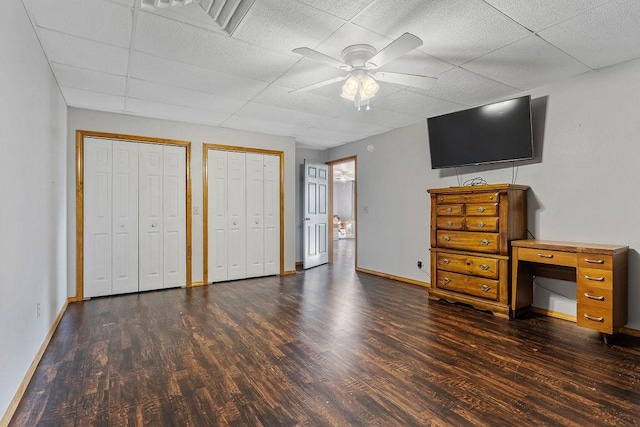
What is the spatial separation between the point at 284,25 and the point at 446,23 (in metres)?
1.12

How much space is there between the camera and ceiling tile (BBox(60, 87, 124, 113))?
3625mm

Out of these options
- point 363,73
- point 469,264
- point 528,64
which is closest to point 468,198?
point 469,264

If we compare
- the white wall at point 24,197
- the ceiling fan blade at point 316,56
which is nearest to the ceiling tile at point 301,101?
the ceiling fan blade at point 316,56

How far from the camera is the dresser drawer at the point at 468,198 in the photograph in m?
3.51

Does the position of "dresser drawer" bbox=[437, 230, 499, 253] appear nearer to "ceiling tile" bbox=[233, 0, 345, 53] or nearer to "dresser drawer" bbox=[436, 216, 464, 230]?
"dresser drawer" bbox=[436, 216, 464, 230]

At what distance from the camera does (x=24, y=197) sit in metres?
2.15

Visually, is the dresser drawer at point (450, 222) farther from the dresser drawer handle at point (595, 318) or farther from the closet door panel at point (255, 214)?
the closet door panel at point (255, 214)

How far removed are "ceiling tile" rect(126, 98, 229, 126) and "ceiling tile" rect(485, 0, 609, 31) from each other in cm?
343

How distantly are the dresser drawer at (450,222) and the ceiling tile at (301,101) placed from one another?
179cm

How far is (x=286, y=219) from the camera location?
5.78 m

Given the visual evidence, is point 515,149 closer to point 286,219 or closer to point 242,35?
point 242,35

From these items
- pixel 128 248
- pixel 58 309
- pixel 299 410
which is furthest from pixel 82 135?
pixel 299 410

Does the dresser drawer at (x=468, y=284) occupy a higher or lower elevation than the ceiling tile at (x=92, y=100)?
lower

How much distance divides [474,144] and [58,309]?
4865 millimetres
